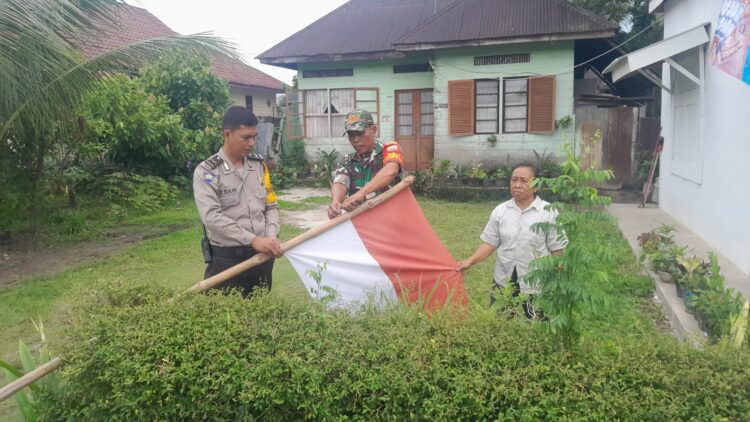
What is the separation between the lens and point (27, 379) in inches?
88.7

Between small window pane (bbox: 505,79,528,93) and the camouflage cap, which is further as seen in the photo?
small window pane (bbox: 505,79,528,93)

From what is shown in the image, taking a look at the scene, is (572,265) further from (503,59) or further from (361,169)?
(503,59)

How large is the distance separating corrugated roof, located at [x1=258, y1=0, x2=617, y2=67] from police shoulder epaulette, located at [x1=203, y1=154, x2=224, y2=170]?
9.89m

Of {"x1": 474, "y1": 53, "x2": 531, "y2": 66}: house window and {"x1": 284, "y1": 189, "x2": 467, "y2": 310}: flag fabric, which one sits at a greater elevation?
{"x1": 474, "y1": 53, "x2": 531, "y2": 66}: house window

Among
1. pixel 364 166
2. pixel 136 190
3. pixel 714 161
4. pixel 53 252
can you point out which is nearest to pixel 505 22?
pixel 714 161

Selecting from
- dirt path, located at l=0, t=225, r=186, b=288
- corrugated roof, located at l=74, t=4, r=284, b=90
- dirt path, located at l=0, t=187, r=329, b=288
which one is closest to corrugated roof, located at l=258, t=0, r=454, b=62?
corrugated roof, located at l=74, t=4, r=284, b=90

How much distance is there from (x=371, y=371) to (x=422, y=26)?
39.3 ft

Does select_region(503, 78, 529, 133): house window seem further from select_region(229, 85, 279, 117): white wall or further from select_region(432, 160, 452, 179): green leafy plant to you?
select_region(229, 85, 279, 117): white wall

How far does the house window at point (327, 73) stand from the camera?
14414 mm

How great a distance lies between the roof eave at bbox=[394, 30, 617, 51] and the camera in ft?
37.2

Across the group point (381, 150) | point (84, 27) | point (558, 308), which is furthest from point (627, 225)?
point (84, 27)

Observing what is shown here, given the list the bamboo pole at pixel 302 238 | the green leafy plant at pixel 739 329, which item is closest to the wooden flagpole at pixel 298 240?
the bamboo pole at pixel 302 238

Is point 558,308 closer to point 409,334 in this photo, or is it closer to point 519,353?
point 519,353

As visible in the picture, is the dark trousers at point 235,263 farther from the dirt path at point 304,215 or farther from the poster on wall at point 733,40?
the dirt path at point 304,215
